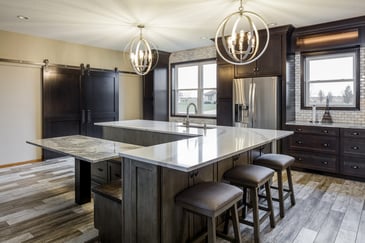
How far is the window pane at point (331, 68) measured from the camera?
187 inches

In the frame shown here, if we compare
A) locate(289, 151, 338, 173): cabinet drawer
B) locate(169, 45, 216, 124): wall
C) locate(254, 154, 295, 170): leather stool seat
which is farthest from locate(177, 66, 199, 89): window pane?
locate(254, 154, 295, 170): leather stool seat

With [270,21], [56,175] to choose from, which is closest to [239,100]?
[270,21]

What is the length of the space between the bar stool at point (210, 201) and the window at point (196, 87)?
469 cm

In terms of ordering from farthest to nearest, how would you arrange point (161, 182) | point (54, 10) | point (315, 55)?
point (315, 55)
point (54, 10)
point (161, 182)

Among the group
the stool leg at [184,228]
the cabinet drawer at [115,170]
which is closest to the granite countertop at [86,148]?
the cabinet drawer at [115,170]

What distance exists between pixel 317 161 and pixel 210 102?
9.78 ft

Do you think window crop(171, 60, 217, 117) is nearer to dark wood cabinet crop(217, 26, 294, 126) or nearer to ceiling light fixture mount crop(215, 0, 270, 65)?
dark wood cabinet crop(217, 26, 294, 126)

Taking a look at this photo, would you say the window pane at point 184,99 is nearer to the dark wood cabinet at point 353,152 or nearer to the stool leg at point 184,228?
the dark wood cabinet at point 353,152

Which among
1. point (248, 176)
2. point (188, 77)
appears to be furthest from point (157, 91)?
point (248, 176)

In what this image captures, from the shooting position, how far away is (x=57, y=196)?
3547 mm

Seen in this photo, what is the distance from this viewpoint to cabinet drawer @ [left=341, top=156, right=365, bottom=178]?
13.7ft

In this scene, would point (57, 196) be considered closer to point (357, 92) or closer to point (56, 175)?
point (56, 175)

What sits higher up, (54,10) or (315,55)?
(54,10)

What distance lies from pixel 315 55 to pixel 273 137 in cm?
312
